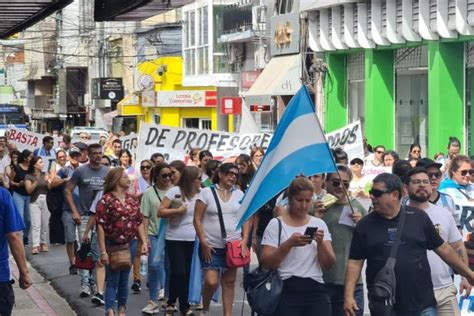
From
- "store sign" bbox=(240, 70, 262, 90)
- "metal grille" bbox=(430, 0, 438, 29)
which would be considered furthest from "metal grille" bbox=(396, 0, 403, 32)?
"store sign" bbox=(240, 70, 262, 90)

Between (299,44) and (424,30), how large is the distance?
10.3 meters

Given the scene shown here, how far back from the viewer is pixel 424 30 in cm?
2538

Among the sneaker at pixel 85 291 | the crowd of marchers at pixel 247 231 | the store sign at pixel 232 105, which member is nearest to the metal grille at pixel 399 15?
the crowd of marchers at pixel 247 231

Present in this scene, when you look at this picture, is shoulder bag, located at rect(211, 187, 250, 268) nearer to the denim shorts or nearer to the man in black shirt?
the denim shorts

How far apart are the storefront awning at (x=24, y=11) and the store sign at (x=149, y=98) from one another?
37.9 meters

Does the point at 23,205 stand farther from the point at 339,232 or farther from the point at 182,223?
the point at 339,232

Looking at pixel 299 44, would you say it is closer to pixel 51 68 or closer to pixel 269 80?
pixel 269 80

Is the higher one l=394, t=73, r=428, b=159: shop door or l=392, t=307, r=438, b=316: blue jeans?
l=394, t=73, r=428, b=159: shop door

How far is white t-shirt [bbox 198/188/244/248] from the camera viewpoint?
36.3 ft

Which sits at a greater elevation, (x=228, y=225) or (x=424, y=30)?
(x=424, y=30)

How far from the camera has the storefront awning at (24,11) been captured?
520 inches

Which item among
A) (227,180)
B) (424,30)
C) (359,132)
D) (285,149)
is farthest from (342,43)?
(285,149)

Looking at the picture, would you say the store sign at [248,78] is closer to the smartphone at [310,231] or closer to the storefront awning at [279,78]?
the storefront awning at [279,78]

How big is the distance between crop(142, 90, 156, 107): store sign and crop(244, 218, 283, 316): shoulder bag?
47.0 metres
